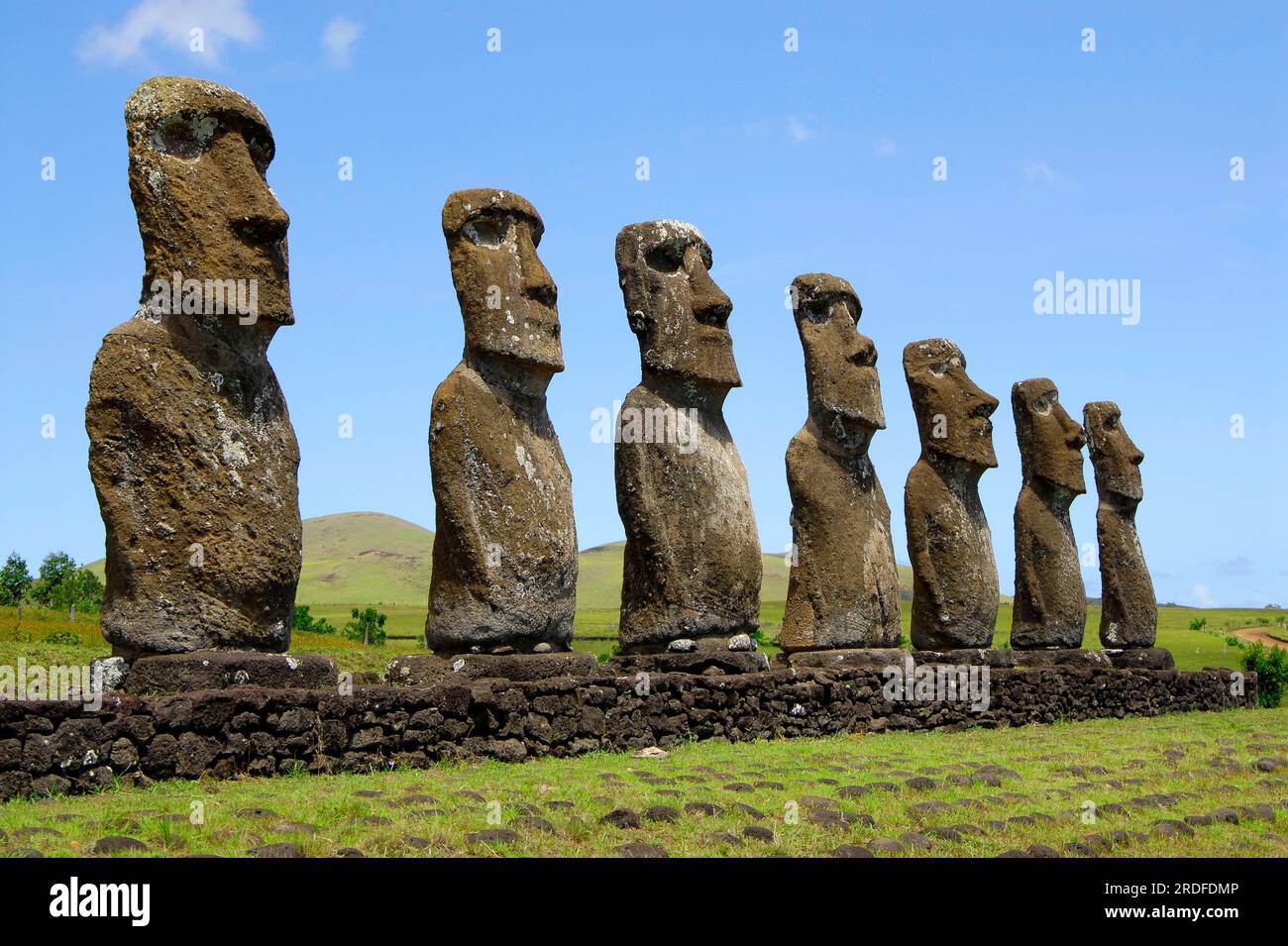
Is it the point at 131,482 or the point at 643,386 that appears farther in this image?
the point at 643,386

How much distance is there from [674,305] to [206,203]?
567 cm

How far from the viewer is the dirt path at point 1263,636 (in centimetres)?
3889

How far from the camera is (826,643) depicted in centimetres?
1619

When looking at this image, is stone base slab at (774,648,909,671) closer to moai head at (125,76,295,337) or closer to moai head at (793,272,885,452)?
moai head at (793,272,885,452)

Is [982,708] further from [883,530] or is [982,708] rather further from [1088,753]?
[1088,753]

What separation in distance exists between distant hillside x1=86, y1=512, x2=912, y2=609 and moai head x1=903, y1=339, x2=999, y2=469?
3158 inches

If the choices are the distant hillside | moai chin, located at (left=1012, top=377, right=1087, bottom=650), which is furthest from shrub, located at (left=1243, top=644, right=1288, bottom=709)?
the distant hillside

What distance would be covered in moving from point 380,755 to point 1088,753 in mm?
6844

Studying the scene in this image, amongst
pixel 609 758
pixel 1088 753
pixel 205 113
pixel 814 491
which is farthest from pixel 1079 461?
pixel 205 113

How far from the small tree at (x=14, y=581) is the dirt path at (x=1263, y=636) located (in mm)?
38575

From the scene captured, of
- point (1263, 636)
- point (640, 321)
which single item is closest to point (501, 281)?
point (640, 321)

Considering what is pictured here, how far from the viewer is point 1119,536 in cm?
2284

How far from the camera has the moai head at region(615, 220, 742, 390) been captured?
14.7 metres

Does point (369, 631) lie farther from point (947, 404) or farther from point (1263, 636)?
point (1263, 636)
